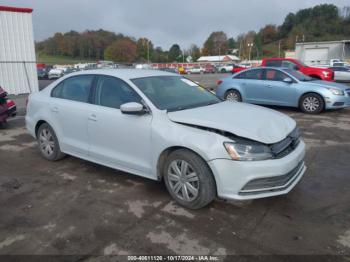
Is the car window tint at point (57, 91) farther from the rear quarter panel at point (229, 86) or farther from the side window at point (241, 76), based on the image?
the side window at point (241, 76)

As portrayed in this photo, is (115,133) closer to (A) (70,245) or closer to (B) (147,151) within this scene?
(B) (147,151)

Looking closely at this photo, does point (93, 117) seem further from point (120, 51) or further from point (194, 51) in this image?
point (194, 51)

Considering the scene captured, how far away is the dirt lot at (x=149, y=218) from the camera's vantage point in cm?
300

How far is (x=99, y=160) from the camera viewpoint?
4.55 metres

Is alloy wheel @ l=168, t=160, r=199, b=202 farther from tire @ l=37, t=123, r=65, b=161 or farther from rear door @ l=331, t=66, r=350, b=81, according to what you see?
rear door @ l=331, t=66, r=350, b=81

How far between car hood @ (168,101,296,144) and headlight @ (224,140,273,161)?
0.23 feet

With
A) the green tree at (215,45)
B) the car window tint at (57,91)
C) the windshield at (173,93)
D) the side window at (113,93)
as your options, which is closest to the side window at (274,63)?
the windshield at (173,93)

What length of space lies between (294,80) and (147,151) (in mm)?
7222

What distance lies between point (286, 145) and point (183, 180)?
4.07ft

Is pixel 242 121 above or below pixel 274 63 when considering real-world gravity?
below

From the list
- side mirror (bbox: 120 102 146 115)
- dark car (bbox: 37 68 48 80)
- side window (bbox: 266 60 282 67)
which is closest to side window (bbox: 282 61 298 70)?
side window (bbox: 266 60 282 67)

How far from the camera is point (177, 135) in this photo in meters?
3.59

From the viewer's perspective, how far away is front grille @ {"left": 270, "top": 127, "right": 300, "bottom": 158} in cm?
341

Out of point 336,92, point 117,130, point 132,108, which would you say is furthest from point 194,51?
point 132,108
